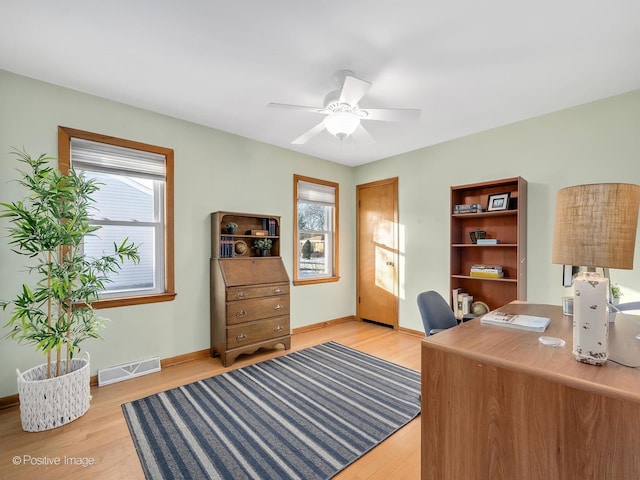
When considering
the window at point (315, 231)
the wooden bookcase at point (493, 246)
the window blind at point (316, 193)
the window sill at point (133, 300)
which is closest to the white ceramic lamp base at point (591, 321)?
the wooden bookcase at point (493, 246)

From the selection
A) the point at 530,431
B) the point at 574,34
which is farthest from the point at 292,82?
the point at 530,431

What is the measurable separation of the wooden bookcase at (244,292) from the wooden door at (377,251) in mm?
1667

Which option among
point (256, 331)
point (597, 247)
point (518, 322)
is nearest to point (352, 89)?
point (597, 247)

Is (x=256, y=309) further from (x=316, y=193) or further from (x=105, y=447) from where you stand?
(x=316, y=193)

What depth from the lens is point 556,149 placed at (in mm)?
2951

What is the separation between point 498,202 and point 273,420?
306 cm

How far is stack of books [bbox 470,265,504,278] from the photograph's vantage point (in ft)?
10.4

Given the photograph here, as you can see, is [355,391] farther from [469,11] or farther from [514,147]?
[514,147]

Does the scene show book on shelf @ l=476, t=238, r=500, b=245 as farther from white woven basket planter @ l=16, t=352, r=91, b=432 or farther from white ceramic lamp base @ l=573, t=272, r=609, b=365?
white woven basket planter @ l=16, t=352, r=91, b=432

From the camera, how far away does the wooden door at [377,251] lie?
172 inches

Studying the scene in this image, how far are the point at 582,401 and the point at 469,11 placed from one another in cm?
198

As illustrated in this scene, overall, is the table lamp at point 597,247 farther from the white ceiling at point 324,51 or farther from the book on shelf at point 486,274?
the book on shelf at point 486,274

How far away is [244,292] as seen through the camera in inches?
126

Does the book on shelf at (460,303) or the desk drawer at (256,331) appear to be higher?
the book on shelf at (460,303)
